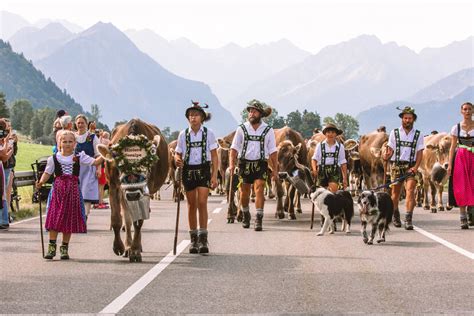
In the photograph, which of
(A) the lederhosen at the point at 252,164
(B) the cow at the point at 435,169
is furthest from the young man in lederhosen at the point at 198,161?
(B) the cow at the point at 435,169

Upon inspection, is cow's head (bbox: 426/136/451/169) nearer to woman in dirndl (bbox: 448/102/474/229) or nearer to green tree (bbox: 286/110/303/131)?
woman in dirndl (bbox: 448/102/474/229)

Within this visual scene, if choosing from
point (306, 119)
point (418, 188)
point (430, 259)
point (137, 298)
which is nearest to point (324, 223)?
point (430, 259)

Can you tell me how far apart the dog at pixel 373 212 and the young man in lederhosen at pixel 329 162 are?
2304 millimetres

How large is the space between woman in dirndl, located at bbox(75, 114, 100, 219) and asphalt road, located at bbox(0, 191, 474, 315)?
73 centimetres

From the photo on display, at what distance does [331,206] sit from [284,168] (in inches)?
123

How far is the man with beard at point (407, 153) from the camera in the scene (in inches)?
593

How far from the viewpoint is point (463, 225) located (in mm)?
15281

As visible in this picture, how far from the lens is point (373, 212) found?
42.1ft

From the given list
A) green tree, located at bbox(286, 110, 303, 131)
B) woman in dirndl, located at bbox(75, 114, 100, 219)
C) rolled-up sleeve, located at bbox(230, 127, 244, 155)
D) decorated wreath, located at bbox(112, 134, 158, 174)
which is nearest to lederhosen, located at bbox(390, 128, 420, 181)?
rolled-up sleeve, located at bbox(230, 127, 244, 155)

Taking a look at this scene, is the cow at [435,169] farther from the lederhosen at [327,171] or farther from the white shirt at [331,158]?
the lederhosen at [327,171]

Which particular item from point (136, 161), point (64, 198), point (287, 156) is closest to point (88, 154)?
point (64, 198)

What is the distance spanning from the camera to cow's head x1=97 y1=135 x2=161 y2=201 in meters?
10.5

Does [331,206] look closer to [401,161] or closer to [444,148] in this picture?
[401,161]

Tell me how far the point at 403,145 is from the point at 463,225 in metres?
1.84
